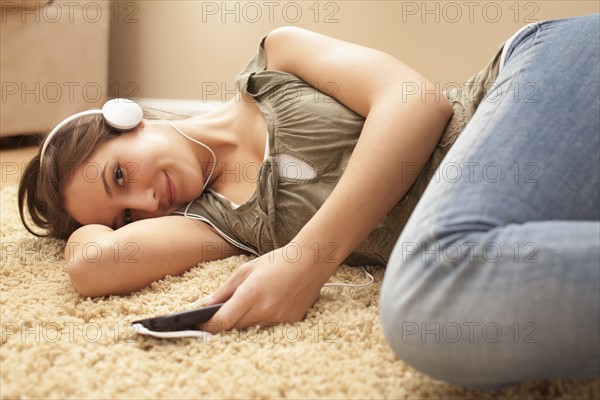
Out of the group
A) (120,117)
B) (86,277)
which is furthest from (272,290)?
(120,117)

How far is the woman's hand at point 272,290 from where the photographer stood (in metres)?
0.69

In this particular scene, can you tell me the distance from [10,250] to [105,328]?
0.40 meters

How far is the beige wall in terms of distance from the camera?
1.77 m

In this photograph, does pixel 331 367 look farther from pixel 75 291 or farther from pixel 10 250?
pixel 10 250

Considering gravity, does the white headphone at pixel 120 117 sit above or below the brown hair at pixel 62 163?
above

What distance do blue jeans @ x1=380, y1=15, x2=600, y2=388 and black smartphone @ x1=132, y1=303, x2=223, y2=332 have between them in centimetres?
23

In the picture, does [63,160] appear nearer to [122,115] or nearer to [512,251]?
[122,115]

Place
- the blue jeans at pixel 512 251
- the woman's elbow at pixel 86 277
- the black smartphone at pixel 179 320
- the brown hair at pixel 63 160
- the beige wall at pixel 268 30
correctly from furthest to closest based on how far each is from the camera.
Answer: the beige wall at pixel 268 30
the brown hair at pixel 63 160
the woman's elbow at pixel 86 277
the black smartphone at pixel 179 320
the blue jeans at pixel 512 251

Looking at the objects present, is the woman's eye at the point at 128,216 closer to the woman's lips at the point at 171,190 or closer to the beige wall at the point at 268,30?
the woman's lips at the point at 171,190

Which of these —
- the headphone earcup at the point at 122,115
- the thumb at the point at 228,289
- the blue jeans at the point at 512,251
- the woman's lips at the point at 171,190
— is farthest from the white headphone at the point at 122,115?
the blue jeans at the point at 512,251

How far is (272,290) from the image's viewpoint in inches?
27.6

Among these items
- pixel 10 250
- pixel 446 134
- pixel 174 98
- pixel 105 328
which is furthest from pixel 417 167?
pixel 174 98

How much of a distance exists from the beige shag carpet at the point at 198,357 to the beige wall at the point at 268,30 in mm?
1211

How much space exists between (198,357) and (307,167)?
0.36m
